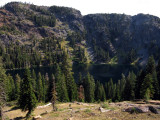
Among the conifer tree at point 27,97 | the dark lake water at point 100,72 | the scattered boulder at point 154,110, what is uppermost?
the scattered boulder at point 154,110

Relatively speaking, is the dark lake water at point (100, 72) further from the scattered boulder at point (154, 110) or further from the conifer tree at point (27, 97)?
the scattered boulder at point (154, 110)

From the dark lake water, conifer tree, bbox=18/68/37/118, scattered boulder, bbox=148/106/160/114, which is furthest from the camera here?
the dark lake water

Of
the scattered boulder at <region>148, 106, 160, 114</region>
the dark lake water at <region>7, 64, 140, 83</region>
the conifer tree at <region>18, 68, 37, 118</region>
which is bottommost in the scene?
the dark lake water at <region>7, 64, 140, 83</region>

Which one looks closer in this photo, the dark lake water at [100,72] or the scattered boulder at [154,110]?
the scattered boulder at [154,110]

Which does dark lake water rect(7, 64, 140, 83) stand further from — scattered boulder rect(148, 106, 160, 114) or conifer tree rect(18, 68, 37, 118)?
scattered boulder rect(148, 106, 160, 114)

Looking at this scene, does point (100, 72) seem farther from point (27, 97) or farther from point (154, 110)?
point (154, 110)

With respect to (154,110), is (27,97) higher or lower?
lower

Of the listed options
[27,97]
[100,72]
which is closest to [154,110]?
[27,97]

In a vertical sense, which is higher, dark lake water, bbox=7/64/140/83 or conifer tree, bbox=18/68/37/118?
conifer tree, bbox=18/68/37/118

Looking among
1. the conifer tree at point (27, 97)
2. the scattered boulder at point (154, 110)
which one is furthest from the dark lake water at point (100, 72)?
the scattered boulder at point (154, 110)

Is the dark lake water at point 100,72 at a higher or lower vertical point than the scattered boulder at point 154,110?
lower

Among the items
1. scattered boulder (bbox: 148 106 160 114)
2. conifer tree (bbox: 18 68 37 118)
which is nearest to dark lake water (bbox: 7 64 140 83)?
conifer tree (bbox: 18 68 37 118)

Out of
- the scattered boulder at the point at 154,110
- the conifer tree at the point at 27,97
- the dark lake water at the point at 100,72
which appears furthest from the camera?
the dark lake water at the point at 100,72

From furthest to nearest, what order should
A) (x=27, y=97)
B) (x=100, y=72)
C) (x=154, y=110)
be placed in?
1. (x=100, y=72)
2. (x=27, y=97)
3. (x=154, y=110)
